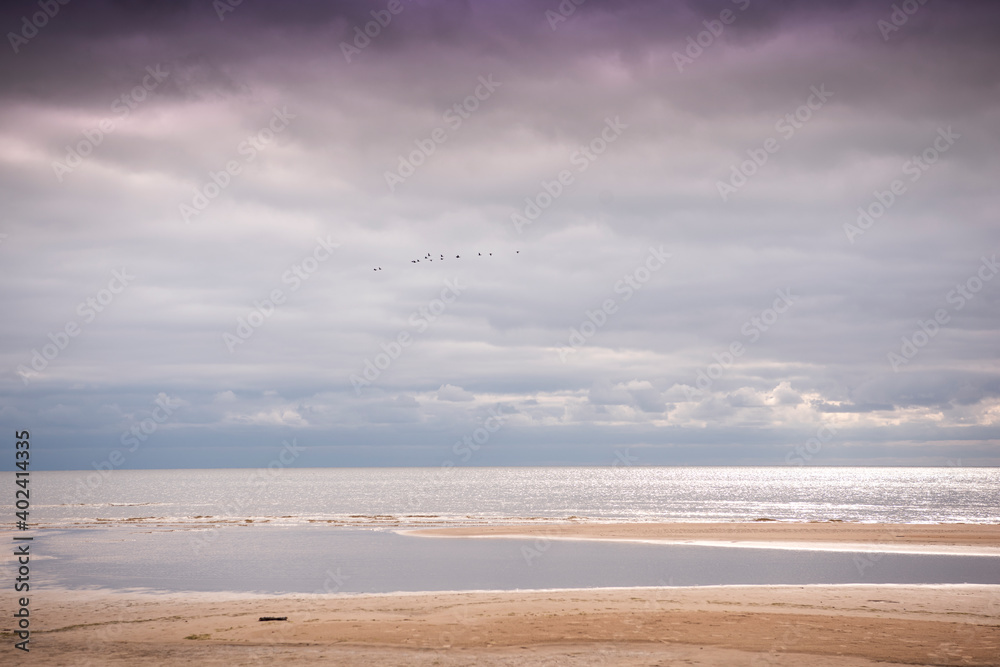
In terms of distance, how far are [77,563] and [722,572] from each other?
1493 inches

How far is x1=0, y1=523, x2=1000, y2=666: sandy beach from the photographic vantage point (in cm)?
1936

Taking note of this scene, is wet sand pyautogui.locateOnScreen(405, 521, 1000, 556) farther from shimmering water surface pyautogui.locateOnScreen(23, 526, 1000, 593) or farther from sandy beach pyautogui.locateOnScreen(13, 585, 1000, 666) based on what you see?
sandy beach pyautogui.locateOnScreen(13, 585, 1000, 666)

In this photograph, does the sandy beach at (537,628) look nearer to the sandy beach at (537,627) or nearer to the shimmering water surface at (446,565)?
the sandy beach at (537,627)

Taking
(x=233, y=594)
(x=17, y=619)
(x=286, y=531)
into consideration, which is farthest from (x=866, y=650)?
→ (x=286, y=531)

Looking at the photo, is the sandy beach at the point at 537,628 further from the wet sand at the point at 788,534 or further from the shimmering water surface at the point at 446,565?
the wet sand at the point at 788,534

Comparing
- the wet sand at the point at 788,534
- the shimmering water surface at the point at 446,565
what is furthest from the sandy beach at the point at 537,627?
the wet sand at the point at 788,534

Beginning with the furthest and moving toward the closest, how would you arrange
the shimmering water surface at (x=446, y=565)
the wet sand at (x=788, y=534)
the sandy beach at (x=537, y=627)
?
the wet sand at (x=788, y=534), the shimmering water surface at (x=446, y=565), the sandy beach at (x=537, y=627)

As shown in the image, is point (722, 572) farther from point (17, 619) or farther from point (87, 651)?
point (17, 619)

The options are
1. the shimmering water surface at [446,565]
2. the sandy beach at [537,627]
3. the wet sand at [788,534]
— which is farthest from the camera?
the wet sand at [788,534]

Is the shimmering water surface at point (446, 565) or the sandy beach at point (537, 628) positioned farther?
the shimmering water surface at point (446, 565)

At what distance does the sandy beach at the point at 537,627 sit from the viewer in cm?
1936

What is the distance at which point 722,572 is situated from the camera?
36688mm

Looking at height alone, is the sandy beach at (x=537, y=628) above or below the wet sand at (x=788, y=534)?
above

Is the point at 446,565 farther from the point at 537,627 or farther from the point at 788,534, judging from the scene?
the point at 788,534
